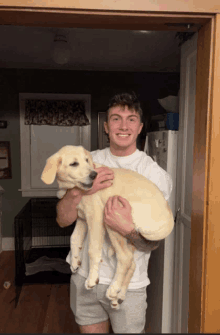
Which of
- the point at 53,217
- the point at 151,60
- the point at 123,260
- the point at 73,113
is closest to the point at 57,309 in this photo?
the point at 53,217

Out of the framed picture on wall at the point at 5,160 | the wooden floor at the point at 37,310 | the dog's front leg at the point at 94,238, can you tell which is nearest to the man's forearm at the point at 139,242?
the dog's front leg at the point at 94,238

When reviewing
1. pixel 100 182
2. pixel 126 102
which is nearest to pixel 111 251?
pixel 100 182

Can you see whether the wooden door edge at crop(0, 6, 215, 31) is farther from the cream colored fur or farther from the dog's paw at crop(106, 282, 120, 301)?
the dog's paw at crop(106, 282, 120, 301)

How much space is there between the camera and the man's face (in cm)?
108

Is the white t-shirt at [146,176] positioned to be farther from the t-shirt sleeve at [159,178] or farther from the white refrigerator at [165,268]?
the white refrigerator at [165,268]

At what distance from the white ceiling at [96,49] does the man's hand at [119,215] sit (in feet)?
5.87

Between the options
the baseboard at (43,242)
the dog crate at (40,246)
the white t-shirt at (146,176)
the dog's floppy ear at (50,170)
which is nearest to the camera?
the dog's floppy ear at (50,170)

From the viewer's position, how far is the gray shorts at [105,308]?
3.81ft

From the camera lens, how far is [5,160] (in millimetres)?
3730

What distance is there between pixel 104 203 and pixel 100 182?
0.08 meters

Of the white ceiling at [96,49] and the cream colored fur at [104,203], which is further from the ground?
the white ceiling at [96,49]

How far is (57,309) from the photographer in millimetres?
2494

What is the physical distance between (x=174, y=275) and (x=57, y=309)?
1.25m

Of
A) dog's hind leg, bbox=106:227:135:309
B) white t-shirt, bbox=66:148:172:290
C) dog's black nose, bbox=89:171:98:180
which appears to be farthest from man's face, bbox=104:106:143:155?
Answer: dog's hind leg, bbox=106:227:135:309
